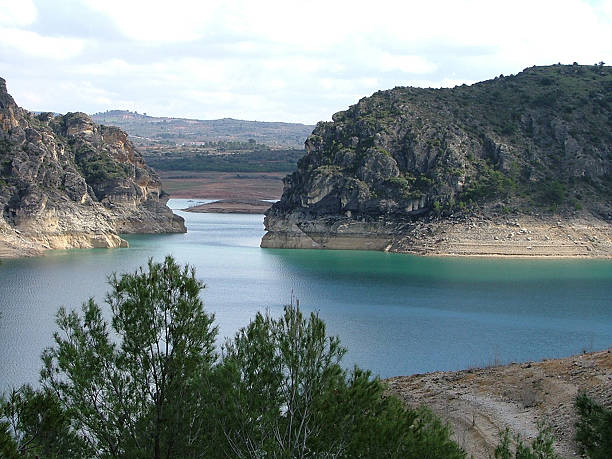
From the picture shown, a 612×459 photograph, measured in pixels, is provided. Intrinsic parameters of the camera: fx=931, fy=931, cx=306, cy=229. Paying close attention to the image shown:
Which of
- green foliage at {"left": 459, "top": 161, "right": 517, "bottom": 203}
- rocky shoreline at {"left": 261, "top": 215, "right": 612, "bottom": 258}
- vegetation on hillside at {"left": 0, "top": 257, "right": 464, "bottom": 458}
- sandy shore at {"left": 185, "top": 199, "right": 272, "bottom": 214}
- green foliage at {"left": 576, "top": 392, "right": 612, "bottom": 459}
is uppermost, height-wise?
green foliage at {"left": 459, "top": 161, "right": 517, "bottom": 203}

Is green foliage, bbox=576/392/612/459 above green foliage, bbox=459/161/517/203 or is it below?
below

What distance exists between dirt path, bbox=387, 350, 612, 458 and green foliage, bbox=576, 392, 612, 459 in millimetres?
1081

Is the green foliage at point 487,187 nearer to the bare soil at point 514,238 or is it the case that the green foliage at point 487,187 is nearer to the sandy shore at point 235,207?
the bare soil at point 514,238

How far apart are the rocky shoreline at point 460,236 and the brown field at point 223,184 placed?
67660mm

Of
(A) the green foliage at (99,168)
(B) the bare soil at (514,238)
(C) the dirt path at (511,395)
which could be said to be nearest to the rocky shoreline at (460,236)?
(B) the bare soil at (514,238)

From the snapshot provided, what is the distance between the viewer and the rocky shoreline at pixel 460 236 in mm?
73688

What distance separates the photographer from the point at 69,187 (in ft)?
254

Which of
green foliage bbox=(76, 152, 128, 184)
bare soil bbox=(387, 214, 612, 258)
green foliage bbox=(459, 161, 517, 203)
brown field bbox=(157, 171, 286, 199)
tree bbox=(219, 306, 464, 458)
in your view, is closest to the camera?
tree bbox=(219, 306, 464, 458)

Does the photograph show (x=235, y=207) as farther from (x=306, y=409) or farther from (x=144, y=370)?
(x=306, y=409)

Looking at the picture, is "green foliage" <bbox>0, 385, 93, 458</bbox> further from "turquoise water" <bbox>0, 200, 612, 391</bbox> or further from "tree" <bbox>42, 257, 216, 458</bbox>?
"turquoise water" <bbox>0, 200, 612, 391</bbox>

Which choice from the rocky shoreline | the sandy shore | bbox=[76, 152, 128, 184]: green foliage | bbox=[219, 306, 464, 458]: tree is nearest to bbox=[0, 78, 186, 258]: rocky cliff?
bbox=[76, 152, 128, 184]: green foliage

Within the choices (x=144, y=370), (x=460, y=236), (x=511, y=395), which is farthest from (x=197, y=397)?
(x=460, y=236)

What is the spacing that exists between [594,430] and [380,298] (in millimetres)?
31079

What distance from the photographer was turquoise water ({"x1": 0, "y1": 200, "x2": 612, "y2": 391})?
32.8 metres
